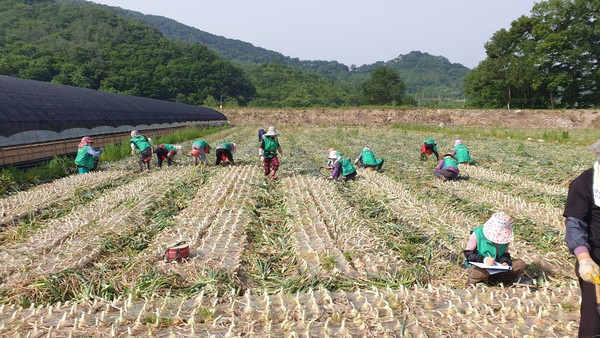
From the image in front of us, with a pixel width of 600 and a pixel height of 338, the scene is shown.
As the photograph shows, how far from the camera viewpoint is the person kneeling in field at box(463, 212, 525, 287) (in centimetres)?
385

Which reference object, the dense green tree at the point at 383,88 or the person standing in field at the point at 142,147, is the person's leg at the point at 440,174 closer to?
the person standing in field at the point at 142,147

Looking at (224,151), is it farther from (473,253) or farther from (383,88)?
(383,88)

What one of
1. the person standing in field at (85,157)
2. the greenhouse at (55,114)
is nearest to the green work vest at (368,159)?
the person standing in field at (85,157)

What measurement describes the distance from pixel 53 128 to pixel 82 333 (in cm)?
1185

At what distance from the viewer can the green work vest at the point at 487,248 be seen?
4027mm

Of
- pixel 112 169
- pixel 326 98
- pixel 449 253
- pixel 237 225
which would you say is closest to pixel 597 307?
pixel 449 253

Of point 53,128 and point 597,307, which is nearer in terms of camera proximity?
point 597,307

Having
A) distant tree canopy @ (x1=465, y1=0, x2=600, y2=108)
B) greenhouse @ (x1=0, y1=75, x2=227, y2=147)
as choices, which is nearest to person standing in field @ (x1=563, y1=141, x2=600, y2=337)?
greenhouse @ (x1=0, y1=75, x2=227, y2=147)

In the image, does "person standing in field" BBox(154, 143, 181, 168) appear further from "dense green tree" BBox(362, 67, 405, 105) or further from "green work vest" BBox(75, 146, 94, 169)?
"dense green tree" BBox(362, 67, 405, 105)

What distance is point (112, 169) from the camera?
473 inches

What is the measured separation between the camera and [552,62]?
165ft

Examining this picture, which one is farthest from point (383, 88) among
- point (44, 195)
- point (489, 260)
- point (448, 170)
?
point (489, 260)

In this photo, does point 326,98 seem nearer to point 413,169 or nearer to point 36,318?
point 413,169

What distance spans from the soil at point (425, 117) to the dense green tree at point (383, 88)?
2614 cm
